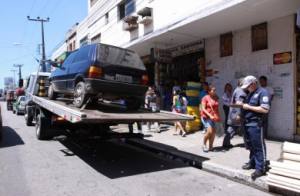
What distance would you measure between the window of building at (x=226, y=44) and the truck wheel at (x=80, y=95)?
597cm

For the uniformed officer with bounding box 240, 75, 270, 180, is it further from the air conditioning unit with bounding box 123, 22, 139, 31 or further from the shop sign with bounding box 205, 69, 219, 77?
the air conditioning unit with bounding box 123, 22, 139, 31

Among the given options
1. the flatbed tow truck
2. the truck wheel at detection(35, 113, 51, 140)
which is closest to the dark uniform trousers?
the flatbed tow truck

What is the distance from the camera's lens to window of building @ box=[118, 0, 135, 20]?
19125 mm

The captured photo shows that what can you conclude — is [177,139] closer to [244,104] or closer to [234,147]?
[234,147]

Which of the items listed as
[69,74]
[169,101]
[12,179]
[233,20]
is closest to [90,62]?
[69,74]

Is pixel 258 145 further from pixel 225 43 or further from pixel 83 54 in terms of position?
pixel 225 43

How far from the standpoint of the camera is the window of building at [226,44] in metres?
12.4

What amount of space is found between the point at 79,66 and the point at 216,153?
4.10 m

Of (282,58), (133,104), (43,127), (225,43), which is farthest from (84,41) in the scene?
(282,58)

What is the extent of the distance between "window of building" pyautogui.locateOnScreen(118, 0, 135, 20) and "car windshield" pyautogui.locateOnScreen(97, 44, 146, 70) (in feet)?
34.3

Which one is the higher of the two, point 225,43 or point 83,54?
point 225,43

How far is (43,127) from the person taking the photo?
11.2 meters

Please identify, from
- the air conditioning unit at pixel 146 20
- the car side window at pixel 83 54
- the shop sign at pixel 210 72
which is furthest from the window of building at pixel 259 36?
the air conditioning unit at pixel 146 20

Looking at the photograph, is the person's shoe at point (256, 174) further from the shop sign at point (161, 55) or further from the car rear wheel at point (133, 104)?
the shop sign at point (161, 55)
